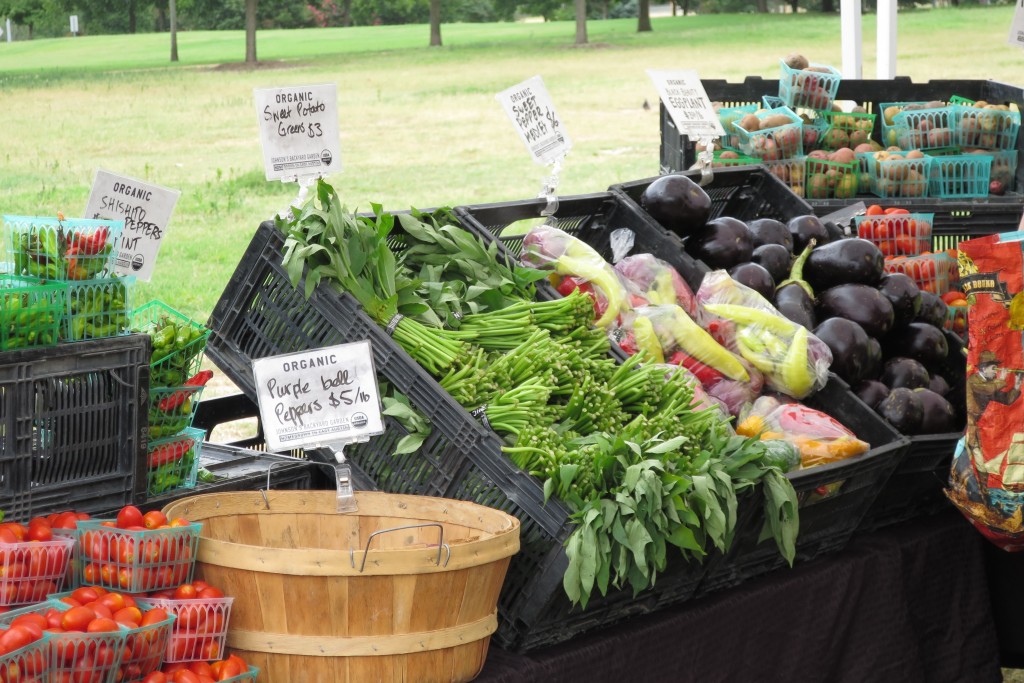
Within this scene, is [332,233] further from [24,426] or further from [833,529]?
[833,529]

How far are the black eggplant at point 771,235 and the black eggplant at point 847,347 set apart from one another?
16.6 inches

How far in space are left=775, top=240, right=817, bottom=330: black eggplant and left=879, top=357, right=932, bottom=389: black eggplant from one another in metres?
0.22

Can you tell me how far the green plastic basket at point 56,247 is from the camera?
195 cm

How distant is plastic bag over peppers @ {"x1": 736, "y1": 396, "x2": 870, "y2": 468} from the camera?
2.47 meters

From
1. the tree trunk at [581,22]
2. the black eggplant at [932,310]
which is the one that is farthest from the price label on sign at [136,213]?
the tree trunk at [581,22]

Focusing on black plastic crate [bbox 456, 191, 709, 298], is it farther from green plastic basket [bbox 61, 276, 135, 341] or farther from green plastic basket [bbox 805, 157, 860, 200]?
green plastic basket [bbox 805, 157, 860, 200]

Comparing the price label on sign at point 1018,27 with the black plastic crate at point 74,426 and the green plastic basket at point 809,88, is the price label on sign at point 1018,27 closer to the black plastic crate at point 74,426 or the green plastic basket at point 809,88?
the green plastic basket at point 809,88

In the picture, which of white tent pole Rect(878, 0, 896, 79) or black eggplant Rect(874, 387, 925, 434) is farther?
white tent pole Rect(878, 0, 896, 79)

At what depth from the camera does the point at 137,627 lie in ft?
5.30

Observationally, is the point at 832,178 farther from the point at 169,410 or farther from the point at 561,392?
the point at 169,410

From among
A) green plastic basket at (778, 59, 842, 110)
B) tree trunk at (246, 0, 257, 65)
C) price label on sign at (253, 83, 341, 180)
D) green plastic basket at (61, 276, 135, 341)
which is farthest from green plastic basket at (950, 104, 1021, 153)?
tree trunk at (246, 0, 257, 65)

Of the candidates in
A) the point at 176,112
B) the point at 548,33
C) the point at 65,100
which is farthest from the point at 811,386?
the point at 548,33

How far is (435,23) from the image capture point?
22625 millimetres

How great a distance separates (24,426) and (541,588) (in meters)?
0.90
